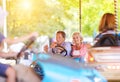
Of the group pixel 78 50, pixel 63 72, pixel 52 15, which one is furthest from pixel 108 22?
pixel 52 15

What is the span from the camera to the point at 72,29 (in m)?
15.2

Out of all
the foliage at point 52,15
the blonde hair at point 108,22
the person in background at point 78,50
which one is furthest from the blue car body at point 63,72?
the foliage at point 52,15

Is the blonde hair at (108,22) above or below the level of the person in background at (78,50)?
above

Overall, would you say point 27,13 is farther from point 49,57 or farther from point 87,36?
point 49,57

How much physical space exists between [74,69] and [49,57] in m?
0.22

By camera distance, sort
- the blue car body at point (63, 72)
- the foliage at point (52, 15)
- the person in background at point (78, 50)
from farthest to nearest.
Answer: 1. the foliage at point (52, 15)
2. the person in background at point (78, 50)
3. the blue car body at point (63, 72)

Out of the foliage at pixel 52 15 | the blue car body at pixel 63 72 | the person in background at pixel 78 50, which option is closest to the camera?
the blue car body at pixel 63 72

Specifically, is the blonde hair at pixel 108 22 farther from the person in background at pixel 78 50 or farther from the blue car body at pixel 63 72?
the blue car body at pixel 63 72

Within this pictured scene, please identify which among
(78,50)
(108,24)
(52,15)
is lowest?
(78,50)

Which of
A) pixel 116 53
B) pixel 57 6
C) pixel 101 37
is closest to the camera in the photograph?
pixel 116 53

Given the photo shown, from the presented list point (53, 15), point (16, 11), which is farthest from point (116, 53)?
point (53, 15)

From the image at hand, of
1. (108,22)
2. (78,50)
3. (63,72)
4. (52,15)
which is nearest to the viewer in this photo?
(63,72)

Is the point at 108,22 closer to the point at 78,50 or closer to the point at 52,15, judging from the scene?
the point at 78,50

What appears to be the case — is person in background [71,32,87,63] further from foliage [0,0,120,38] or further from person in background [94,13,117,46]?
foliage [0,0,120,38]
